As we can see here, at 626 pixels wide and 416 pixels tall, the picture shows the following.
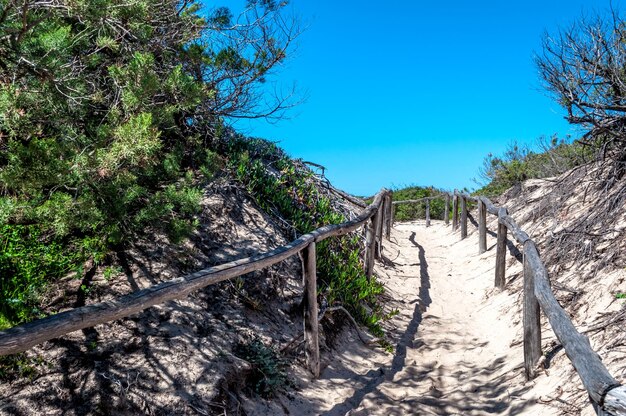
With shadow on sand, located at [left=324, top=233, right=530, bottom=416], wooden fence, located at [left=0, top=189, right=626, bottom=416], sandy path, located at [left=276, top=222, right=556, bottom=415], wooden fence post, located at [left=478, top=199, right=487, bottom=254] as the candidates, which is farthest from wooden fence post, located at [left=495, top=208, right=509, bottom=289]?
wooden fence post, located at [left=478, top=199, right=487, bottom=254]

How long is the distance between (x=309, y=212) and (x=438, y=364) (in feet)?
9.58

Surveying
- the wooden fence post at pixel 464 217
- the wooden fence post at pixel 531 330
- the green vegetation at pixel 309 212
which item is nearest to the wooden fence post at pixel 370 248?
the green vegetation at pixel 309 212

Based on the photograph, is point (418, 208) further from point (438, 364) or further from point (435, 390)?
point (435, 390)

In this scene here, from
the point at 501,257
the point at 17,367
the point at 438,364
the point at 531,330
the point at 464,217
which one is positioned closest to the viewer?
the point at 17,367

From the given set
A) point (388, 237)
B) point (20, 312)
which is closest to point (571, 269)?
point (20, 312)

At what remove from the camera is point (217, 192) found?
578 cm

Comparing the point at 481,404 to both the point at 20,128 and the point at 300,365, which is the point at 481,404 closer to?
the point at 300,365

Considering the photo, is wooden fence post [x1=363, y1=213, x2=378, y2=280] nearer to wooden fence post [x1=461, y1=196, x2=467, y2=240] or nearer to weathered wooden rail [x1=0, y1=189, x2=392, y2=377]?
weathered wooden rail [x1=0, y1=189, x2=392, y2=377]

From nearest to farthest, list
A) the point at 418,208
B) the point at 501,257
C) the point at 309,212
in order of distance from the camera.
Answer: the point at 501,257 < the point at 309,212 < the point at 418,208

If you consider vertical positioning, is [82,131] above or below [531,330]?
above

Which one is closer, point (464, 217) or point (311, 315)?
point (311, 315)

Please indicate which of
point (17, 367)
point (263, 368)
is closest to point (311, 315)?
point (263, 368)

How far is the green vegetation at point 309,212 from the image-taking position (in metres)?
5.66

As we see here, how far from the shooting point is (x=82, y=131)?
12.8ft
